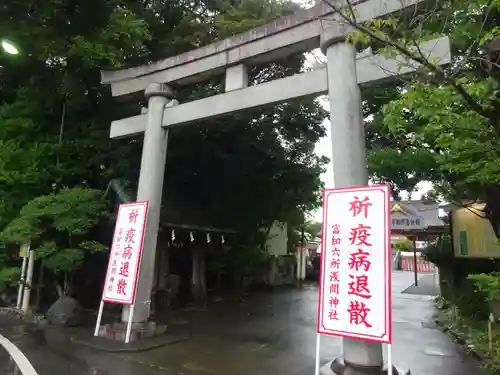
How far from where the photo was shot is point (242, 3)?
10.9 meters

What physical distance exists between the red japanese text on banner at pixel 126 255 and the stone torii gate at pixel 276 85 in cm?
31

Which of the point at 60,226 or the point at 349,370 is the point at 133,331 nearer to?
the point at 60,226

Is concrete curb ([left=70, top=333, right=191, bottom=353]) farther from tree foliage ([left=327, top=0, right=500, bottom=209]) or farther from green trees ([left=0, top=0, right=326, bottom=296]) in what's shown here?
A: tree foliage ([left=327, top=0, right=500, bottom=209])

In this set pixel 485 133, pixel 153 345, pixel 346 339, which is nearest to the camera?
pixel 485 133

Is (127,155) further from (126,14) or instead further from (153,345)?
(153,345)

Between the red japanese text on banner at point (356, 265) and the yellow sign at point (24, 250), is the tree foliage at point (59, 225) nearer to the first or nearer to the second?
the yellow sign at point (24, 250)

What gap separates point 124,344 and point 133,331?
1.17 feet

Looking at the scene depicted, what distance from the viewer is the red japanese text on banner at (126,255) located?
7.07 m

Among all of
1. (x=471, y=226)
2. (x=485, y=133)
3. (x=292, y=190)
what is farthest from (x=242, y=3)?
(x=485, y=133)

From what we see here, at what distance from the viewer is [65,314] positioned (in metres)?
8.80

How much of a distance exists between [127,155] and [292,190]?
6.61 m

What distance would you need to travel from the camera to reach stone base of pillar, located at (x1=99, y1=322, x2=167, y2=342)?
7.09 meters

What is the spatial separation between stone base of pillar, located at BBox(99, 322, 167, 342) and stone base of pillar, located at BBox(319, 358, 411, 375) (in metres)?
3.58

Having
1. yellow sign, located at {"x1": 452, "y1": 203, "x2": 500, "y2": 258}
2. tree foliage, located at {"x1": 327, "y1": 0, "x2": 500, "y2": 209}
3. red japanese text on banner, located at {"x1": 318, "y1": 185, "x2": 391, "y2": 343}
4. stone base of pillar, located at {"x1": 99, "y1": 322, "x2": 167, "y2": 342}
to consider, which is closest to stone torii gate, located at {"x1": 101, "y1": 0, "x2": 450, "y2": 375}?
stone base of pillar, located at {"x1": 99, "y1": 322, "x2": 167, "y2": 342}
